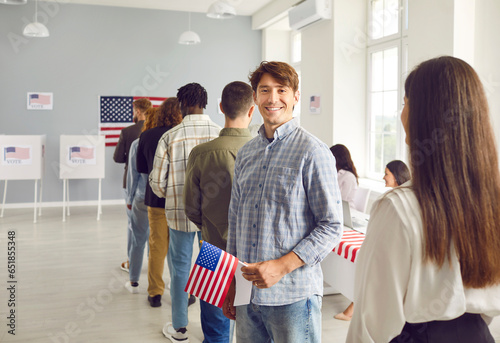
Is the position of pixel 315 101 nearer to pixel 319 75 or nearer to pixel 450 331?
pixel 319 75

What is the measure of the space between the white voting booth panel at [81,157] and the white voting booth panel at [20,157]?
0.39 m

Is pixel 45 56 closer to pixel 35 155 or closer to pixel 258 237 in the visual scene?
pixel 35 155

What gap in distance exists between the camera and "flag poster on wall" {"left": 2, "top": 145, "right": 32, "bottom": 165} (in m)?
7.42

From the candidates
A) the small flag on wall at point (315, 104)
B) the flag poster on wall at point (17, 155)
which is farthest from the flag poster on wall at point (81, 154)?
the small flag on wall at point (315, 104)

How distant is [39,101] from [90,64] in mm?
1077

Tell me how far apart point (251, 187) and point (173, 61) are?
25.2ft

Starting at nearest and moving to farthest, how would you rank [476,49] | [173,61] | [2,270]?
[476,49], [2,270], [173,61]

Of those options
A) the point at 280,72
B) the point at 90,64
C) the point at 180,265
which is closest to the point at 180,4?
the point at 90,64

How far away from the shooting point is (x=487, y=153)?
40.1 inches

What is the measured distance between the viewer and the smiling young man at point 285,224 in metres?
1.63

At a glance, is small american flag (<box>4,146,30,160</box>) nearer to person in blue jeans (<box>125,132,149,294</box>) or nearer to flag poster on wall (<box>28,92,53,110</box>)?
flag poster on wall (<box>28,92,53,110</box>)

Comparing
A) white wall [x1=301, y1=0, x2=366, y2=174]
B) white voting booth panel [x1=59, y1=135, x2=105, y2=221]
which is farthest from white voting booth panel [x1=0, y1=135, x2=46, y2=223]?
white wall [x1=301, y1=0, x2=366, y2=174]

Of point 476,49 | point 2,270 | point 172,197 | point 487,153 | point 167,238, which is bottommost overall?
point 2,270

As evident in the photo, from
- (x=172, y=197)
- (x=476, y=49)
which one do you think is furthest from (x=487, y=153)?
(x=476, y=49)
